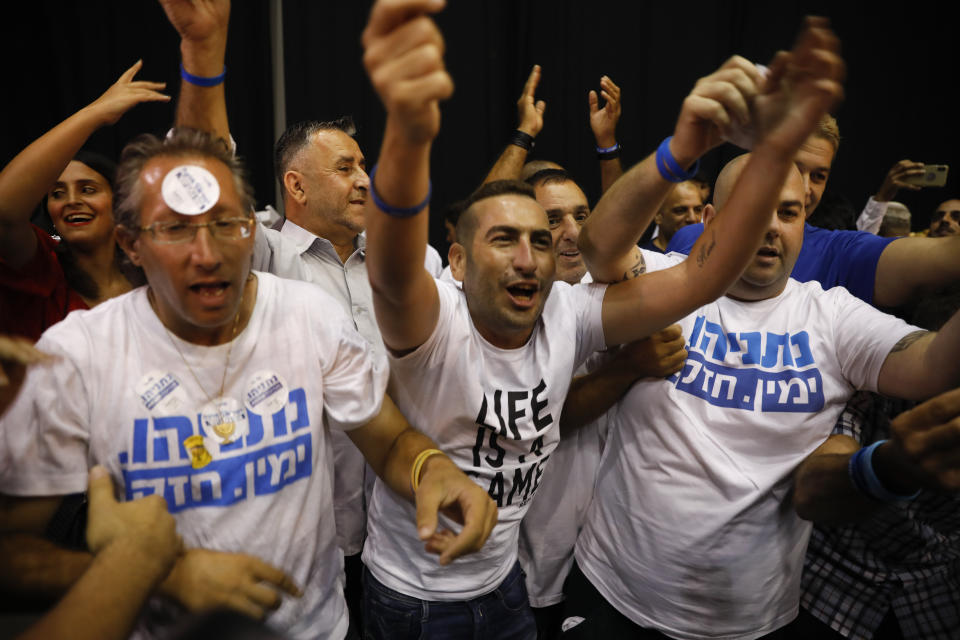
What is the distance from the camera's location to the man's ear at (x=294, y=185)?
2379mm

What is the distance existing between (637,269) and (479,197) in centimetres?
47

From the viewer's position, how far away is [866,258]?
6.26ft

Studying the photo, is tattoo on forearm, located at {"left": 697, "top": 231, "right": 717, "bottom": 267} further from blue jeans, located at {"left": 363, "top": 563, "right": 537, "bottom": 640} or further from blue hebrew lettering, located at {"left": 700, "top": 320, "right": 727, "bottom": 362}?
blue jeans, located at {"left": 363, "top": 563, "right": 537, "bottom": 640}

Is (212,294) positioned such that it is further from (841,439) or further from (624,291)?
(841,439)

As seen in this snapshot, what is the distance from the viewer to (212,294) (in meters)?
1.11

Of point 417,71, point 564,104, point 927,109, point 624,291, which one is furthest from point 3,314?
point 927,109

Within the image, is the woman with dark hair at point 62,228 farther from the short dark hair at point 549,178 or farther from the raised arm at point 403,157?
the short dark hair at point 549,178

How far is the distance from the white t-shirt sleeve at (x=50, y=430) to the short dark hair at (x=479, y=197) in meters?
0.89

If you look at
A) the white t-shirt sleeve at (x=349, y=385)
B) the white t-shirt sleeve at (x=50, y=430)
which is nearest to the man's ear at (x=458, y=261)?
the white t-shirt sleeve at (x=349, y=385)

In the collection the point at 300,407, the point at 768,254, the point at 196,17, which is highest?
the point at 196,17

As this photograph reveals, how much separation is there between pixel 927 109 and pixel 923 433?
4949 millimetres

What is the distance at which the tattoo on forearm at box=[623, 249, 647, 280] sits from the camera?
5.28 feet

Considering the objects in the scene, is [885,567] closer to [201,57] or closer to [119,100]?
[201,57]

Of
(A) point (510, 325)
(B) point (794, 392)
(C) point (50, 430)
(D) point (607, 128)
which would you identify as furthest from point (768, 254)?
(C) point (50, 430)
